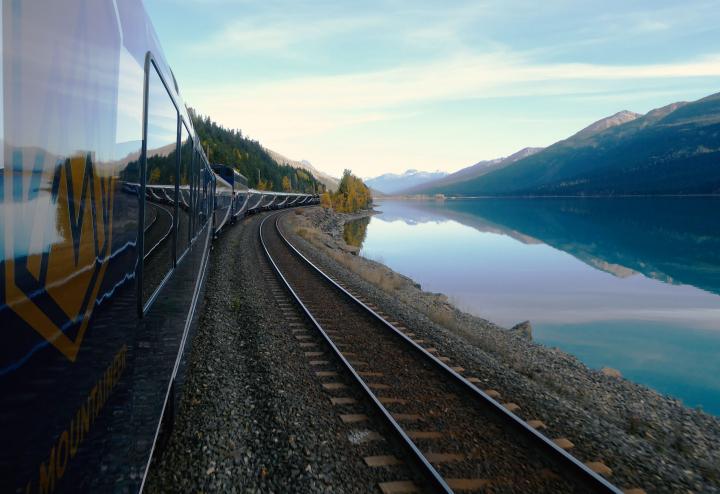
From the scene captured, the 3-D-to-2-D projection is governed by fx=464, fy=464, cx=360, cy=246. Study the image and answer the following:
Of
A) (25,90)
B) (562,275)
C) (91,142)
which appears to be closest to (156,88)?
(91,142)

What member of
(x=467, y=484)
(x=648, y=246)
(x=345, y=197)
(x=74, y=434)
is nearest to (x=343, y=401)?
(x=467, y=484)

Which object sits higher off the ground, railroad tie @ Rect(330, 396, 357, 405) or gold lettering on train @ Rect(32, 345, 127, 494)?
gold lettering on train @ Rect(32, 345, 127, 494)

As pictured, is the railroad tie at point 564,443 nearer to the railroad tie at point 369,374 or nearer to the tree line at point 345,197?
the railroad tie at point 369,374

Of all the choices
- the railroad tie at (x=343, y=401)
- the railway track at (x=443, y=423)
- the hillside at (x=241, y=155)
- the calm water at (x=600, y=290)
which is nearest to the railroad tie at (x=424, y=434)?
the railway track at (x=443, y=423)

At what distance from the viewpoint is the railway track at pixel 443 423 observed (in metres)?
5.07

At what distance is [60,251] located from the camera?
203cm

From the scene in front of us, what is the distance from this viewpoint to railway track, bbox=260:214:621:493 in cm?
507

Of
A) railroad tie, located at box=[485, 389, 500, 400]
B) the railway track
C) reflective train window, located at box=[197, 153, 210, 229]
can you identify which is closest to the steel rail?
the railway track

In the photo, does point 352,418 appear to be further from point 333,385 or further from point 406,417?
point 333,385

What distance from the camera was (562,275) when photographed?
116ft

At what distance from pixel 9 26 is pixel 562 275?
123 ft

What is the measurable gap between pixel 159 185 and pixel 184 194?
222 centimetres

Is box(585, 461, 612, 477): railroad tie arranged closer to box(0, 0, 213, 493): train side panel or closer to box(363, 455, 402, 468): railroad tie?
box(363, 455, 402, 468): railroad tie

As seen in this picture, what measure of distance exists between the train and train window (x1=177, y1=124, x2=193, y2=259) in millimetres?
2047
